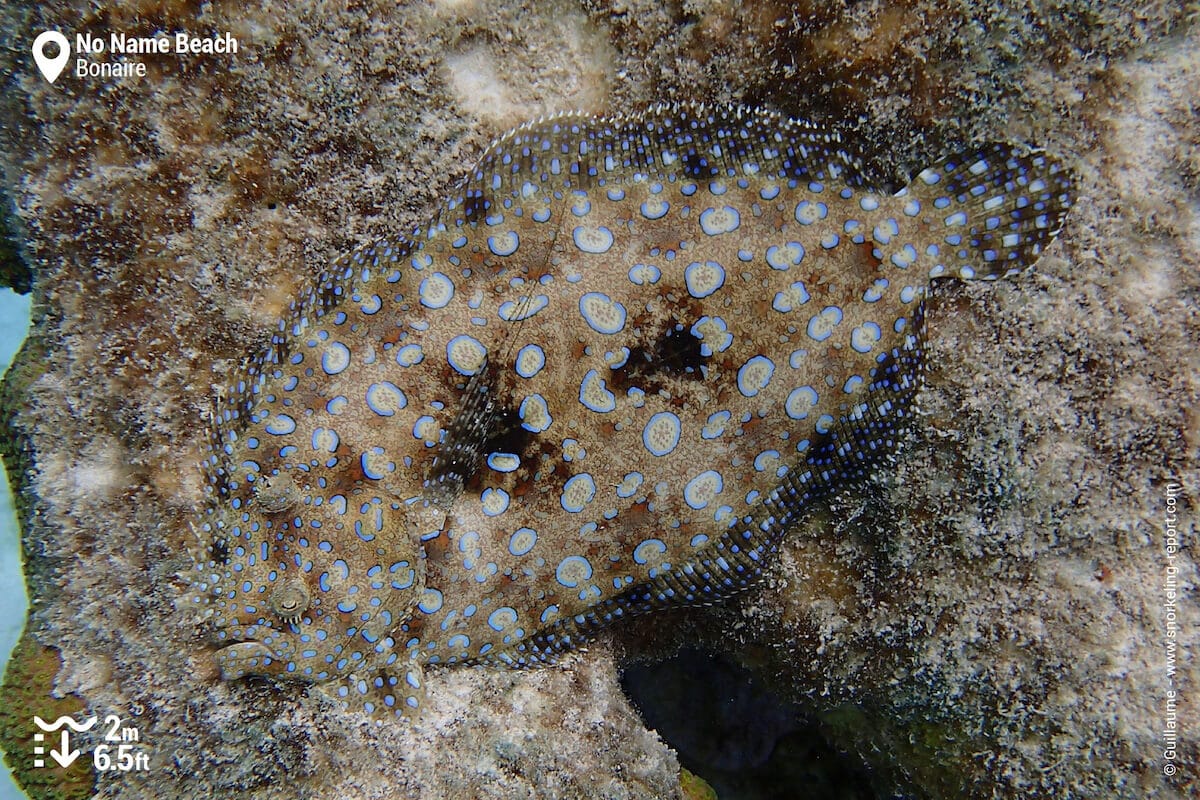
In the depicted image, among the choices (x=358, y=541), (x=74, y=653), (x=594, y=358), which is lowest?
(x=74, y=653)

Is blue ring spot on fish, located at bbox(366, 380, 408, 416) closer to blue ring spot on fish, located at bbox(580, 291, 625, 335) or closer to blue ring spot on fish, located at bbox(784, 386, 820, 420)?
blue ring spot on fish, located at bbox(580, 291, 625, 335)

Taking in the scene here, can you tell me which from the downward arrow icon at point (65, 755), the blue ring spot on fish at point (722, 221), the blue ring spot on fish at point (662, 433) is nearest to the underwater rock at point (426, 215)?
the downward arrow icon at point (65, 755)

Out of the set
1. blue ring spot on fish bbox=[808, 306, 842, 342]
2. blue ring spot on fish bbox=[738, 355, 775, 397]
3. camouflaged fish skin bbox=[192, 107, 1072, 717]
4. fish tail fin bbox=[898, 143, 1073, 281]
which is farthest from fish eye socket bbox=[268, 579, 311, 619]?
fish tail fin bbox=[898, 143, 1073, 281]

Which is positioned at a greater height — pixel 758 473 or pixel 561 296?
pixel 561 296

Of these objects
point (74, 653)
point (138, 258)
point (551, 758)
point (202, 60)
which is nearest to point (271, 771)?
point (74, 653)

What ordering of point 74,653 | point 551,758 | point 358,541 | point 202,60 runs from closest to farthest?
point 202,60, point 358,541, point 74,653, point 551,758

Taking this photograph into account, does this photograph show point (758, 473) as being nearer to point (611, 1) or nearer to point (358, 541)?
point (358, 541)

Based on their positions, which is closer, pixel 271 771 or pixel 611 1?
pixel 611 1

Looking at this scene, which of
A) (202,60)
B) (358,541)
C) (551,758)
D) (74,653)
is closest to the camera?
(202,60)
